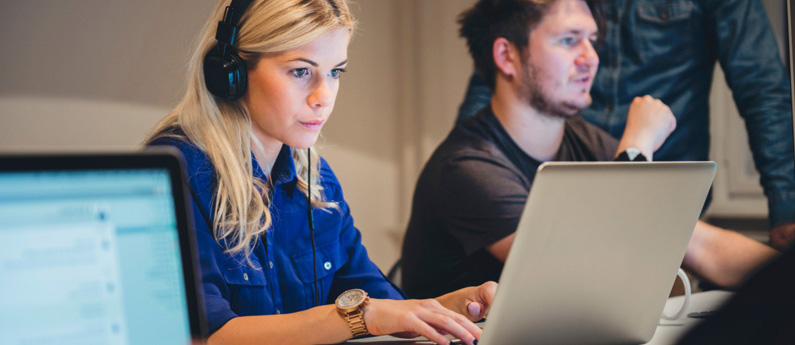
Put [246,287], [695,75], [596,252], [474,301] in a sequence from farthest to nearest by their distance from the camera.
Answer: [695,75] → [246,287] → [474,301] → [596,252]

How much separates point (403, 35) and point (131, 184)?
1786 mm

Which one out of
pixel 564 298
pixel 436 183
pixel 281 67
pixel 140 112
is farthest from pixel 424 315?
pixel 436 183

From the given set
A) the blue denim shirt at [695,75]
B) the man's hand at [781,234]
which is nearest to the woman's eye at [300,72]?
the blue denim shirt at [695,75]

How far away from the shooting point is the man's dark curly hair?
2.13 meters

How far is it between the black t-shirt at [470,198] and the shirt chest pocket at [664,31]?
28 centimetres

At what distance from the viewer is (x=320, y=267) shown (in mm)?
1366

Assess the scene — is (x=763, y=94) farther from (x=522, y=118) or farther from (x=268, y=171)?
(x=268, y=171)

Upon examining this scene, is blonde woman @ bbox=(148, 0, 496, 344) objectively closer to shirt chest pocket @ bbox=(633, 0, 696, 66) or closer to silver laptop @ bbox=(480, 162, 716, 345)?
silver laptop @ bbox=(480, 162, 716, 345)

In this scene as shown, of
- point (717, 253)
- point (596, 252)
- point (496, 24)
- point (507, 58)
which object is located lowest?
point (717, 253)

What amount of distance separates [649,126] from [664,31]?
0.93 feet

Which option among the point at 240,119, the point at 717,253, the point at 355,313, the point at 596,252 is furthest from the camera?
the point at 717,253

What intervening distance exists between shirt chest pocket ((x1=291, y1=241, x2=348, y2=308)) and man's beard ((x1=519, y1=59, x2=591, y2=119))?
97 centimetres

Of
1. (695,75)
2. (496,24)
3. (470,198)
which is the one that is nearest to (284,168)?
(470,198)

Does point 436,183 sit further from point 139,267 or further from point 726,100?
point 139,267
